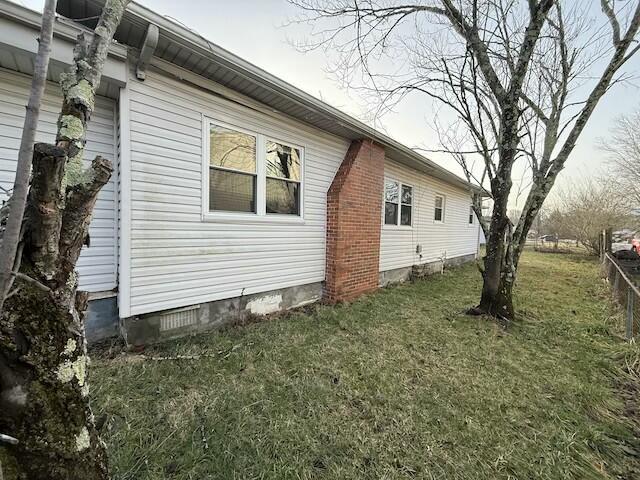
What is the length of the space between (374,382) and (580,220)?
2242cm

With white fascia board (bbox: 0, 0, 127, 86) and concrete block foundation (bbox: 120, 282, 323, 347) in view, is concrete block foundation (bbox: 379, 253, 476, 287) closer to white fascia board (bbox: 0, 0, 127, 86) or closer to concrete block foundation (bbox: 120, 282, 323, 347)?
concrete block foundation (bbox: 120, 282, 323, 347)

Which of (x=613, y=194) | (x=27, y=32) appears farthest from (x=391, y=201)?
(x=613, y=194)

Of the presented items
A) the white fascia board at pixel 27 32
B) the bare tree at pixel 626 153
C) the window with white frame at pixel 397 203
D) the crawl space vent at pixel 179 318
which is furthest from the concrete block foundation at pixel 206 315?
the bare tree at pixel 626 153

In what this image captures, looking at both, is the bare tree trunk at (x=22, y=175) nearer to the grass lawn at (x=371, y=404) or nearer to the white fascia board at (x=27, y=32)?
the grass lawn at (x=371, y=404)

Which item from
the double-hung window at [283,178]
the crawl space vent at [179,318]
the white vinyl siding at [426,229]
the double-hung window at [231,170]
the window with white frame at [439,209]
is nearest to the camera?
the crawl space vent at [179,318]

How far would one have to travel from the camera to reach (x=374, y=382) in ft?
10.1

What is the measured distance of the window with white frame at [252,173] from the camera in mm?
4188

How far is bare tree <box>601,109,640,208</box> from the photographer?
643 inches

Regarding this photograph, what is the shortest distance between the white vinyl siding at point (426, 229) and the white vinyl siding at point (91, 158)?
559cm

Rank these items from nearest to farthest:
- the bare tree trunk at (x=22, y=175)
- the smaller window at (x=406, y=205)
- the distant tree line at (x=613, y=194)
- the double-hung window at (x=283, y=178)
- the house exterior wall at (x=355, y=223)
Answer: the bare tree trunk at (x=22, y=175)
the double-hung window at (x=283, y=178)
the house exterior wall at (x=355, y=223)
the smaller window at (x=406, y=205)
the distant tree line at (x=613, y=194)

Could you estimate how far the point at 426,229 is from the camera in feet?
31.6

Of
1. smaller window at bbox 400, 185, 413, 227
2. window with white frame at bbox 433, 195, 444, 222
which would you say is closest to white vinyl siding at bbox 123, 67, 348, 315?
smaller window at bbox 400, 185, 413, 227

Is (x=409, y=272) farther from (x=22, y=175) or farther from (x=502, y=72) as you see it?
(x=22, y=175)

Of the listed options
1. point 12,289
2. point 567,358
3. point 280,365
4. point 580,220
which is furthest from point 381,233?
point 580,220
